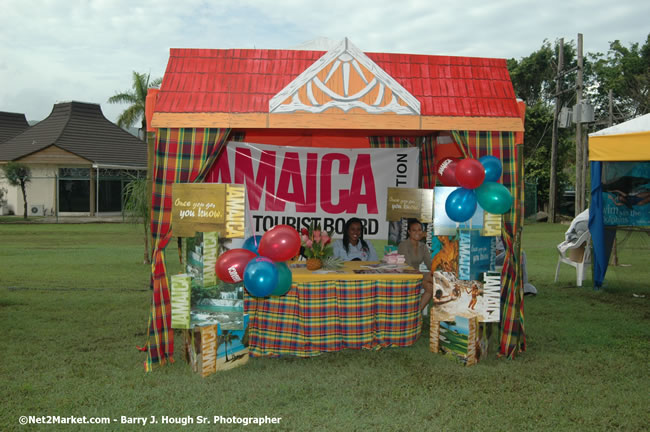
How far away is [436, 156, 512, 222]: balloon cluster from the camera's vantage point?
496 cm

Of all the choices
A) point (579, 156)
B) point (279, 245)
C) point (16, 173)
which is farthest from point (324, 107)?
point (16, 173)

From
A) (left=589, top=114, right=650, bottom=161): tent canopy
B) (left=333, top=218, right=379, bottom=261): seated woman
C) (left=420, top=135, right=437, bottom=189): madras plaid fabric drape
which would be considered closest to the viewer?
(left=333, top=218, right=379, bottom=261): seated woman

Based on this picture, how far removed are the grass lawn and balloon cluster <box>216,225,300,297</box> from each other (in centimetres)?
80

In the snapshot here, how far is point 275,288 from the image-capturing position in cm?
478

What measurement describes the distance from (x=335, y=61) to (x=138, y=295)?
16.3ft

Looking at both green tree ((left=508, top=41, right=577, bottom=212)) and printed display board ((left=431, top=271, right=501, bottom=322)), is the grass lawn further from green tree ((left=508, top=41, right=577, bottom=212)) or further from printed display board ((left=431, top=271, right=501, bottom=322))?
green tree ((left=508, top=41, right=577, bottom=212))

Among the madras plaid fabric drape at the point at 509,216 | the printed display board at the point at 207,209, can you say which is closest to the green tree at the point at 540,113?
the madras plaid fabric drape at the point at 509,216

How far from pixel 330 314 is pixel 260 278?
3.46 feet

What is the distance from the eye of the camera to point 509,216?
532 cm

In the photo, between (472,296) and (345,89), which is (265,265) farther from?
(472,296)

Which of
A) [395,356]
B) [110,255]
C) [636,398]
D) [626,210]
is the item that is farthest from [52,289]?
[626,210]

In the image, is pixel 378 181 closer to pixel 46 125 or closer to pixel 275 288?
pixel 275 288

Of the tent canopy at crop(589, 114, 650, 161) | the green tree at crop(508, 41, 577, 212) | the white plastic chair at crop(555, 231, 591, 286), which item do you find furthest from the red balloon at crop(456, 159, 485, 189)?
the green tree at crop(508, 41, 577, 212)

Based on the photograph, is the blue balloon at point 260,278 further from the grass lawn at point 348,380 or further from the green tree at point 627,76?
the green tree at point 627,76
